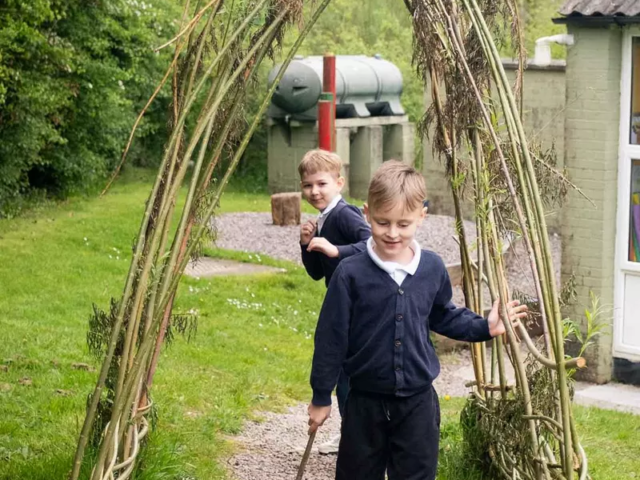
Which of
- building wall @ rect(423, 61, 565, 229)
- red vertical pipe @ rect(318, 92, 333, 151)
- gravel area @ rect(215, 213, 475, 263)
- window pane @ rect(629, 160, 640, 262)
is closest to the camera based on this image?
window pane @ rect(629, 160, 640, 262)

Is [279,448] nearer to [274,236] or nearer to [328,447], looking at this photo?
→ [328,447]

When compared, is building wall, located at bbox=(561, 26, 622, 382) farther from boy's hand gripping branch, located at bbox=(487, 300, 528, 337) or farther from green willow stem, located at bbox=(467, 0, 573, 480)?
boy's hand gripping branch, located at bbox=(487, 300, 528, 337)

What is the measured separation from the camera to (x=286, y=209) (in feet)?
51.6

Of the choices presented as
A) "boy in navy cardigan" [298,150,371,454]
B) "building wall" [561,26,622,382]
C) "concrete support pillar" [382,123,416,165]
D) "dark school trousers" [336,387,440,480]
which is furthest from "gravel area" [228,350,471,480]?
"concrete support pillar" [382,123,416,165]

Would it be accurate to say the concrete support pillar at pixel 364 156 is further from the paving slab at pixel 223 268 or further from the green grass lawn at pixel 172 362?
the paving slab at pixel 223 268

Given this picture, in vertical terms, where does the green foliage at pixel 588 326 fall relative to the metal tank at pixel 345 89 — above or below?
below

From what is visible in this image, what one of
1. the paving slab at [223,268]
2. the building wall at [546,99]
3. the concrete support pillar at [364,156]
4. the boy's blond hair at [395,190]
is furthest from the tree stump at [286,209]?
the boy's blond hair at [395,190]

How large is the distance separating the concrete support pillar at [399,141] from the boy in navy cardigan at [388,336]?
17449mm

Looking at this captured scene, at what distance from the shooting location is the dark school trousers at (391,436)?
409 cm

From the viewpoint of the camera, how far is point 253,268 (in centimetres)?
1266

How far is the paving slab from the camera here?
12124 millimetres

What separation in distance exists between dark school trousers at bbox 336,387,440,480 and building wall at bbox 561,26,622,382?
200 inches

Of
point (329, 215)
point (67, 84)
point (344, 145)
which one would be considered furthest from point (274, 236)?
point (329, 215)

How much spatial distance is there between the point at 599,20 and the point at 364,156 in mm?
12145
